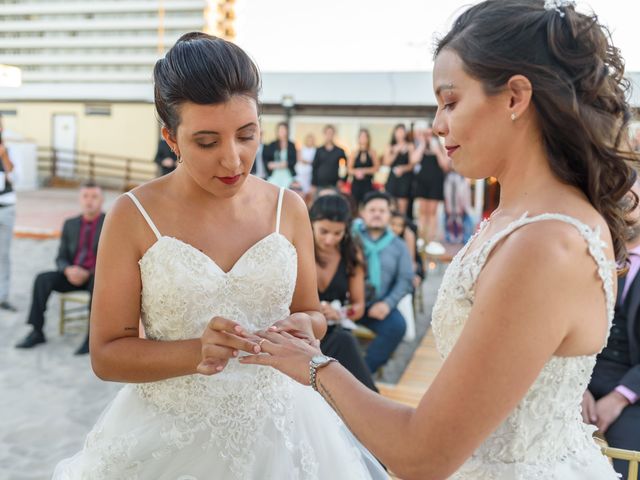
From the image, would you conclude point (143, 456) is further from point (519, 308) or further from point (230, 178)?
point (519, 308)

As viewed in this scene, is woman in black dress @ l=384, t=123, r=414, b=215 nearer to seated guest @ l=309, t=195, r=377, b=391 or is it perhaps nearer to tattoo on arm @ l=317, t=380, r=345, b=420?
seated guest @ l=309, t=195, r=377, b=391

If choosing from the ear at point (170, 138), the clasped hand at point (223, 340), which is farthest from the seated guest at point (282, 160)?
the clasped hand at point (223, 340)

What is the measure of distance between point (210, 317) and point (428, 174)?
8.61 m

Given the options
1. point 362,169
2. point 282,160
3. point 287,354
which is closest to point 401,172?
point 362,169

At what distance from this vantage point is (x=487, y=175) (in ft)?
4.17

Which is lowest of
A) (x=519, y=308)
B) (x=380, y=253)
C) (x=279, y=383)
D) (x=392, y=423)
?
(x=380, y=253)

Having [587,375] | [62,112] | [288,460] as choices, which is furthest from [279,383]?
[62,112]

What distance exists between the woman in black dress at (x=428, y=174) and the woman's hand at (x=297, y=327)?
8378 millimetres

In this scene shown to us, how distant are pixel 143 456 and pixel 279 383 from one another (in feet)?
1.49

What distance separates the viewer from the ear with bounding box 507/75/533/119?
1104mm

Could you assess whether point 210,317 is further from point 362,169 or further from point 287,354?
point 362,169

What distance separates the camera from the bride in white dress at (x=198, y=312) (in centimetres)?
168

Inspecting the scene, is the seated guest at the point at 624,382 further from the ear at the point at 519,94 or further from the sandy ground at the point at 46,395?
the sandy ground at the point at 46,395

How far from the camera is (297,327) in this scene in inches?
65.6
